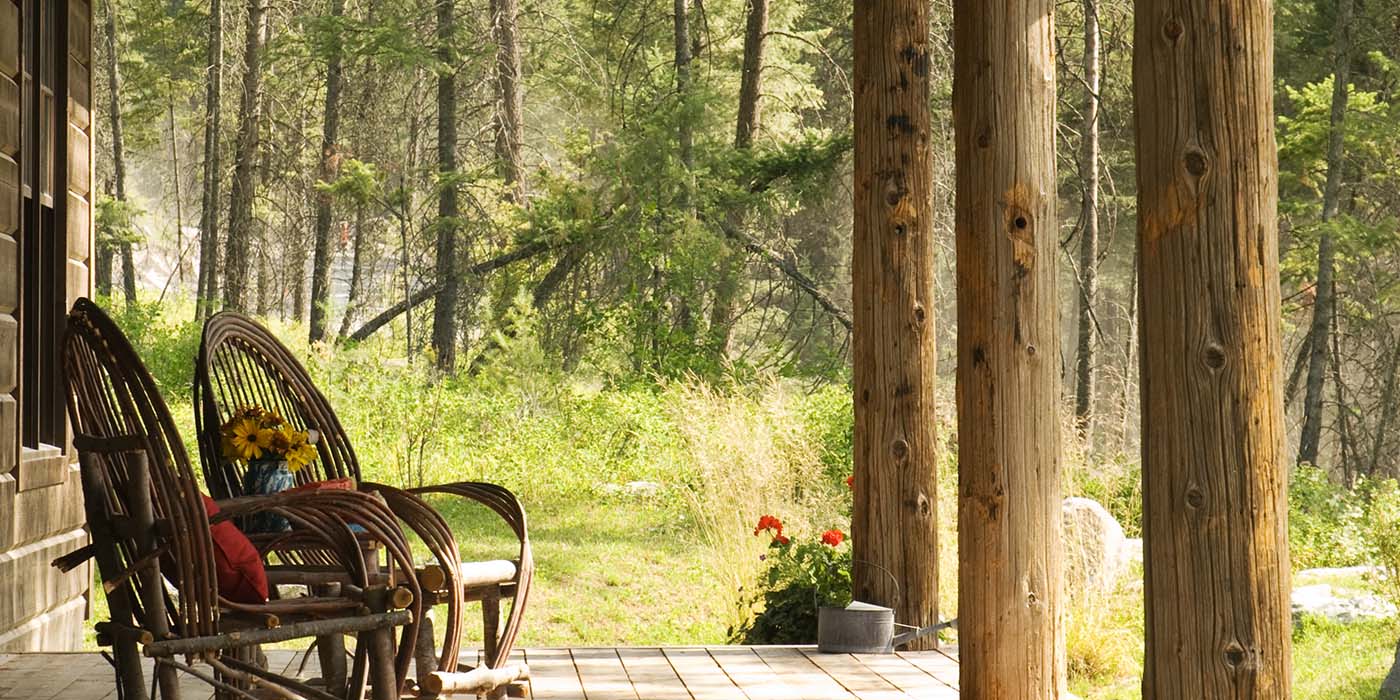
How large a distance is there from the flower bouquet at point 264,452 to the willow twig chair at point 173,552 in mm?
298

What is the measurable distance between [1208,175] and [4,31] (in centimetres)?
363

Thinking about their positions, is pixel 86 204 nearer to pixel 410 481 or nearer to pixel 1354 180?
pixel 410 481

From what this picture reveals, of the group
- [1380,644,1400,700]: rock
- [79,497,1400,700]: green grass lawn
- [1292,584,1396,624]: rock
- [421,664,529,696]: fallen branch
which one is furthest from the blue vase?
[1292,584,1396,624]: rock

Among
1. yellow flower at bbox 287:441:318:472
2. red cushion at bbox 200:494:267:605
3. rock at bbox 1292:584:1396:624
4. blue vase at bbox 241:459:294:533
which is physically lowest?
rock at bbox 1292:584:1396:624

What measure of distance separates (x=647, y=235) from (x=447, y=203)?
86.4 inches

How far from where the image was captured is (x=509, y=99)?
43.2 ft

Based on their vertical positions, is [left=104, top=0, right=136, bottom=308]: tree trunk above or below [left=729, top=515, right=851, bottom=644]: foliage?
above

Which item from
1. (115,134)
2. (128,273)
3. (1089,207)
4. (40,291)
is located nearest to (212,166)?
(115,134)

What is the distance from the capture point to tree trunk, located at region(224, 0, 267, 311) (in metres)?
13.6

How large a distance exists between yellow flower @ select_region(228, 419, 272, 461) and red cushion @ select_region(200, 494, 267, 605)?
485 millimetres

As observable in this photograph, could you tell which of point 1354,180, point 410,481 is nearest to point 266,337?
point 410,481

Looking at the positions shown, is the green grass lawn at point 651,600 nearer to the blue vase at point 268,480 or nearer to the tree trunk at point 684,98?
the blue vase at point 268,480

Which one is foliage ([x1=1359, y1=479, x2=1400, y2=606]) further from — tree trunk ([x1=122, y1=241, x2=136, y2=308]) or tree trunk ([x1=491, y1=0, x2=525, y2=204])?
tree trunk ([x1=122, y1=241, x2=136, y2=308])

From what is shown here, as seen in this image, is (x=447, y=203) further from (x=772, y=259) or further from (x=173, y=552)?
(x=173, y=552)
